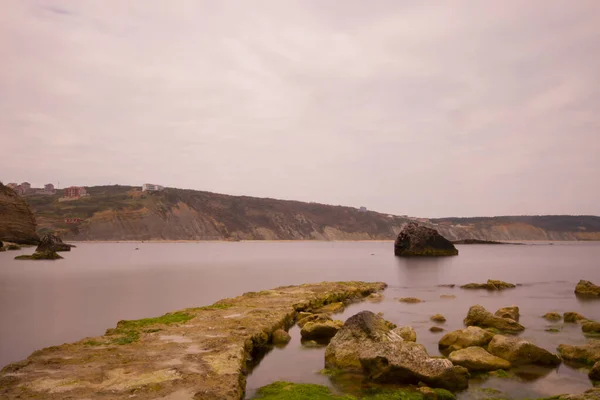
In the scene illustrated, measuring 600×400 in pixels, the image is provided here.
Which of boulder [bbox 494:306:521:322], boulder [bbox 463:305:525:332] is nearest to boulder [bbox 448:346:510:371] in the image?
boulder [bbox 463:305:525:332]

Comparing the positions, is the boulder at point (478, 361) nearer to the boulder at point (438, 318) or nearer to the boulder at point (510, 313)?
the boulder at point (438, 318)

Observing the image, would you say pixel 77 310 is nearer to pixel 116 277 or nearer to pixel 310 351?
pixel 310 351

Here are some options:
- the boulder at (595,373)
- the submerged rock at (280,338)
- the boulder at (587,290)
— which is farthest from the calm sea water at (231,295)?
the boulder at (587,290)

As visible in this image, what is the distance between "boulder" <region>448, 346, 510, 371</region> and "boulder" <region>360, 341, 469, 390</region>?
1.02 metres

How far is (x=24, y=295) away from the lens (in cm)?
3928

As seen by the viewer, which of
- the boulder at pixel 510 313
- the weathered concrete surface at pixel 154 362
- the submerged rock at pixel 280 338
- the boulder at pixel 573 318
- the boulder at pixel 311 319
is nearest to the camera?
the weathered concrete surface at pixel 154 362

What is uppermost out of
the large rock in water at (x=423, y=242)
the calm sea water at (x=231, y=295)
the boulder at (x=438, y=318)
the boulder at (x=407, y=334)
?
the large rock in water at (x=423, y=242)

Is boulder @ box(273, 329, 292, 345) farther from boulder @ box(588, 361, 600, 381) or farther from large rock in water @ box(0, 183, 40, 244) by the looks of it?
large rock in water @ box(0, 183, 40, 244)

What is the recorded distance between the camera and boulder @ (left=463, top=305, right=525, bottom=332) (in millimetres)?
22328

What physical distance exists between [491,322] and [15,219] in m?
109

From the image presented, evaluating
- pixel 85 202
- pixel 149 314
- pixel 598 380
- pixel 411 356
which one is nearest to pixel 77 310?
pixel 149 314

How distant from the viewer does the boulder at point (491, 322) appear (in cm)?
2233

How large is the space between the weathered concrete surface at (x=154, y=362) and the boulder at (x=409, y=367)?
13.6 feet

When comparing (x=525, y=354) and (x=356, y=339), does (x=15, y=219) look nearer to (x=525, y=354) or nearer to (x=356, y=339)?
(x=356, y=339)
